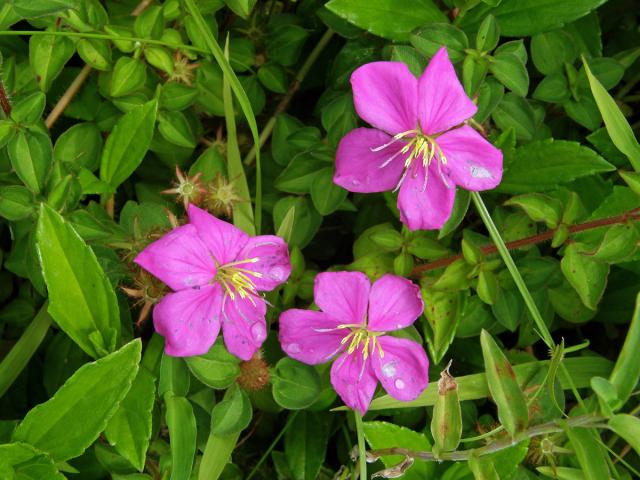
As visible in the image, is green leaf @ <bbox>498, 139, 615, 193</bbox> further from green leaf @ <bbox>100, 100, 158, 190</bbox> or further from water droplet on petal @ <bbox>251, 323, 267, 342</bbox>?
green leaf @ <bbox>100, 100, 158, 190</bbox>

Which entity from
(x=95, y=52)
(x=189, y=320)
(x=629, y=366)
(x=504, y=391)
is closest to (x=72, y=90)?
(x=95, y=52)

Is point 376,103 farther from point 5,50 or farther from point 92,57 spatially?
point 5,50

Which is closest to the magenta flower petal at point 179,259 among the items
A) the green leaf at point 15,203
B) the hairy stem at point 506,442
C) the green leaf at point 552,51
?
the green leaf at point 15,203

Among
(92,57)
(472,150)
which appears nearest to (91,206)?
(92,57)

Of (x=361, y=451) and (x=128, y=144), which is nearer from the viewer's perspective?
(x=361, y=451)

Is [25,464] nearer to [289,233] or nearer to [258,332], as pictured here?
[258,332]

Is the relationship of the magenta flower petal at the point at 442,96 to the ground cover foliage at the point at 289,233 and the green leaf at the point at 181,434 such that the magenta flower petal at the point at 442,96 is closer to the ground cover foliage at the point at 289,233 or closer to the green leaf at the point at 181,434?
the ground cover foliage at the point at 289,233
